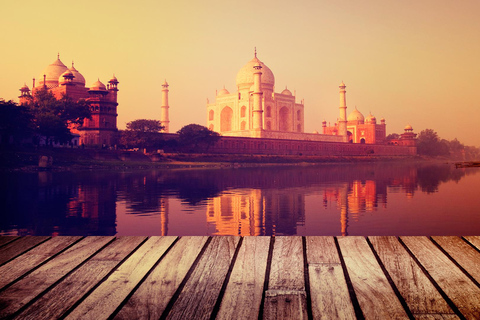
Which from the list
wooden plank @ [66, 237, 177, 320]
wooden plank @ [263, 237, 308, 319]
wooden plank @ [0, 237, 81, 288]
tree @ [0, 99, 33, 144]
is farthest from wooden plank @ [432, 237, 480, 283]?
tree @ [0, 99, 33, 144]

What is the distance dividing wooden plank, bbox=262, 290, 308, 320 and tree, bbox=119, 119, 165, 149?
125ft

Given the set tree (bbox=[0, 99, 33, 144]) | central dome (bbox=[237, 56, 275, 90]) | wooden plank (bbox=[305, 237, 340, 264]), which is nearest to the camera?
wooden plank (bbox=[305, 237, 340, 264])

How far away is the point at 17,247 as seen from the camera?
9.71 feet

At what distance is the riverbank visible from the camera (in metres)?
28.3

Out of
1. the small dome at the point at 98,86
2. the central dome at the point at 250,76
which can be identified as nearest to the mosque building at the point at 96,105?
the small dome at the point at 98,86

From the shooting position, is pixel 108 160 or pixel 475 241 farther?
pixel 108 160

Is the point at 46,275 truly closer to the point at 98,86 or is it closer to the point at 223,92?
the point at 98,86

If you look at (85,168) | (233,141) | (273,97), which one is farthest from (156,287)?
(273,97)

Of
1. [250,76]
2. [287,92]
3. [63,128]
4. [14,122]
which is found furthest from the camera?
[287,92]

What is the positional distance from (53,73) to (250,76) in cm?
2754

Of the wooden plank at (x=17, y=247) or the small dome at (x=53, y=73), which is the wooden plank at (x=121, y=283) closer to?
the wooden plank at (x=17, y=247)

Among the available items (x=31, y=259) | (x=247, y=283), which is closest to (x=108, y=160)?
(x=31, y=259)

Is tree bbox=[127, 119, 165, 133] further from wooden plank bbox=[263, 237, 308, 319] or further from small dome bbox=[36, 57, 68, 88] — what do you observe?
wooden plank bbox=[263, 237, 308, 319]

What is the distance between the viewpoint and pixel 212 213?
1033 centimetres
